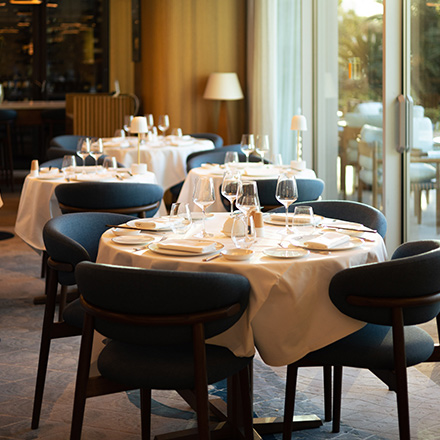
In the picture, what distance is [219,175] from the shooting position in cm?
548

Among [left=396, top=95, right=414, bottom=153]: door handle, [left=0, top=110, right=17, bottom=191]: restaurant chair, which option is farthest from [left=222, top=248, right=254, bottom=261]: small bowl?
[left=0, top=110, right=17, bottom=191]: restaurant chair

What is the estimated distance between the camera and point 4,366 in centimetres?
398

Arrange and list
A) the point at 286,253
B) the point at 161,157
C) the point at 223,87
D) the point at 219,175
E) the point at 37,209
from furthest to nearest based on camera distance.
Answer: the point at 223,87, the point at 161,157, the point at 219,175, the point at 37,209, the point at 286,253

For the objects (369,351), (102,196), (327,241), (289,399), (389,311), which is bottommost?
(289,399)

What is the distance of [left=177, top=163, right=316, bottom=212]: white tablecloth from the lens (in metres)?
5.31

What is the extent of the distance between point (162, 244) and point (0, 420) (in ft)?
3.80

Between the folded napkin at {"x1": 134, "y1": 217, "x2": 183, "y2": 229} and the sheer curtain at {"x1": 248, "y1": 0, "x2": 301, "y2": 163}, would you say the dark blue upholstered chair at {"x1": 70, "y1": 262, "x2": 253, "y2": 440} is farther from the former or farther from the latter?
the sheer curtain at {"x1": 248, "y1": 0, "x2": 301, "y2": 163}

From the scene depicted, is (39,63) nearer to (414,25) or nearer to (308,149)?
(308,149)

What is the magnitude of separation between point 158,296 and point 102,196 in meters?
2.39

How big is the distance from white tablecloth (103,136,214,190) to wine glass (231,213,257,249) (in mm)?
4238

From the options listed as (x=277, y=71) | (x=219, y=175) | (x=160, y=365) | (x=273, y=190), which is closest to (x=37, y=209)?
(x=219, y=175)

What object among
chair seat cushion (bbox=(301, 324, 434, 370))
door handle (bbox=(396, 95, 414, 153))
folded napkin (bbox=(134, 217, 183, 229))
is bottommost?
chair seat cushion (bbox=(301, 324, 434, 370))

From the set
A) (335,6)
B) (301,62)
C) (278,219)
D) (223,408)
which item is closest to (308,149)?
(301,62)

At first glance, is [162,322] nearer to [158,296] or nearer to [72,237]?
[158,296]
